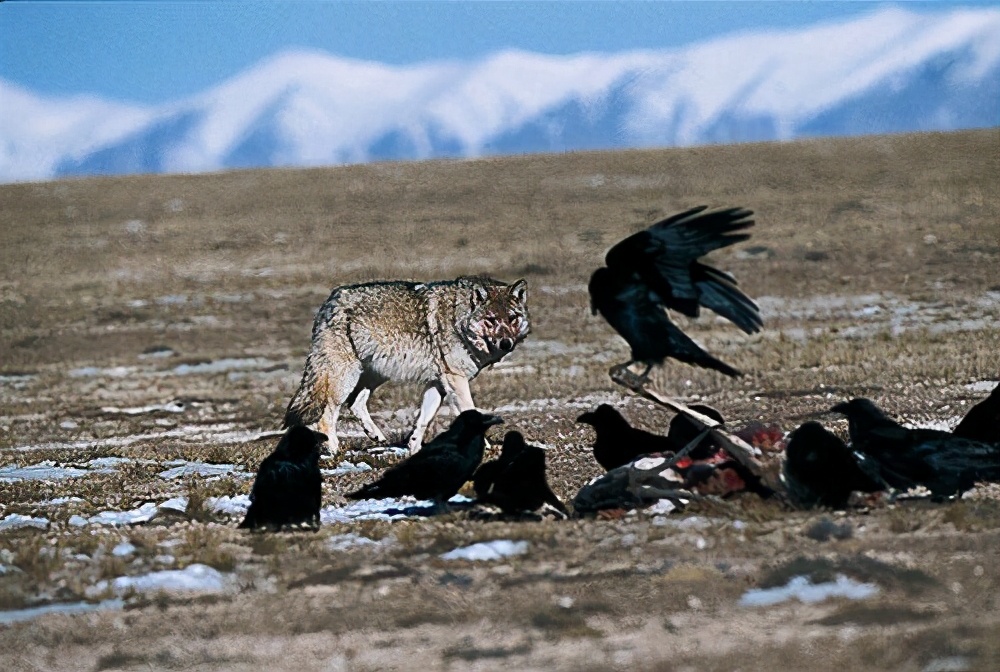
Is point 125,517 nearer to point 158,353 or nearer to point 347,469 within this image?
point 347,469

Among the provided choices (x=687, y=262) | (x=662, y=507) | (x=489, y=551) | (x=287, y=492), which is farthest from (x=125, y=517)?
(x=687, y=262)

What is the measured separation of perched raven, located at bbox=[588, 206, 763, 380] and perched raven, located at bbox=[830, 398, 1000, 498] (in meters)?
1.01

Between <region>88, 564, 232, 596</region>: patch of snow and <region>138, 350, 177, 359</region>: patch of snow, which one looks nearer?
<region>88, 564, 232, 596</region>: patch of snow

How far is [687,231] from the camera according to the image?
26.7ft

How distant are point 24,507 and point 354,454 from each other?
3373 mm

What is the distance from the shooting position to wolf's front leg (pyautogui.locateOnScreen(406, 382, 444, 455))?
12.9 metres

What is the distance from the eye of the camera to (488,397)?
1891cm

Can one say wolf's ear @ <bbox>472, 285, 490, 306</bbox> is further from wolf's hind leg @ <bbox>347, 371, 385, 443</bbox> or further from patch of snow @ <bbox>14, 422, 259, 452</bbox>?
patch of snow @ <bbox>14, 422, 259, 452</bbox>

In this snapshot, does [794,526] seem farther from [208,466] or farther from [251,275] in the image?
[251,275]

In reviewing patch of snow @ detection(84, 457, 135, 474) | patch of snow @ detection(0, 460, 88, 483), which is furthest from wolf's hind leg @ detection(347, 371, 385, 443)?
patch of snow @ detection(0, 460, 88, 483)

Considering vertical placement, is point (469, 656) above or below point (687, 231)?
below

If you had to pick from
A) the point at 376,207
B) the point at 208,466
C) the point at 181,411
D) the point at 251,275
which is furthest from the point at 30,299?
the point at 208,466

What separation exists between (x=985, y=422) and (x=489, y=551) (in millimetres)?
3272

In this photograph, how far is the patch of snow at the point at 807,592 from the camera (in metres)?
6.23
